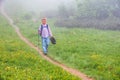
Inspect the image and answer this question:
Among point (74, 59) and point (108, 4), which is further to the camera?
point (108, 4)

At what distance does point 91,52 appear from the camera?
24172mm

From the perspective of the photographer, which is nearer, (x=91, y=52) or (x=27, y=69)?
(x=27, y=69)

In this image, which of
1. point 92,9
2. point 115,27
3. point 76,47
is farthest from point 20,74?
point 92,9

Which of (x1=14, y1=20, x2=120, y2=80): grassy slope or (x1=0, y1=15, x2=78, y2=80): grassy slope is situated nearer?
(x1=0, y1=15, x2=78, y2=80): grassy slope

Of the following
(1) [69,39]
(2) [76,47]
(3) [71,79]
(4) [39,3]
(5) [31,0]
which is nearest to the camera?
(3) [71,79]

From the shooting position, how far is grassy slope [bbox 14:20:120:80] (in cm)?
1911

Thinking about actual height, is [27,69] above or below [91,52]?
below

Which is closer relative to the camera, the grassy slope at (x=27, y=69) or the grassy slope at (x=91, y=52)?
the grassy slope at (x=27, y=69)

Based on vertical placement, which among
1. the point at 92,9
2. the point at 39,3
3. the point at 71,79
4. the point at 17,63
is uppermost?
the point at 39,3

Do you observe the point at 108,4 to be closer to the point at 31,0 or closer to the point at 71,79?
the point at 71,79

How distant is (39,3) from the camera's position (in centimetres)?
8919

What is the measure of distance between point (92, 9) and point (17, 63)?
3107cm

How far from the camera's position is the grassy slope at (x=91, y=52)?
62.7ft

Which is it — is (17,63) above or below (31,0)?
below
